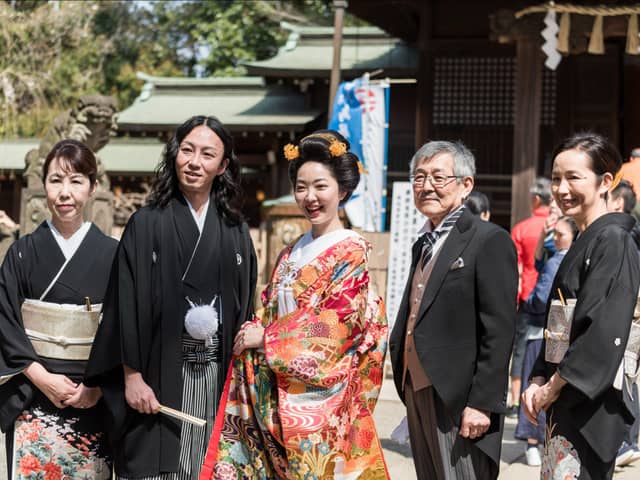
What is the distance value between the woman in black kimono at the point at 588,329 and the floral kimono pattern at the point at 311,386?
2.13ft

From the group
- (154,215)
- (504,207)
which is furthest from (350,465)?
(504,207)

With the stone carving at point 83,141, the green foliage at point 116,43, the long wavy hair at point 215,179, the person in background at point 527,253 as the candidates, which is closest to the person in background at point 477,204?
the person in background at point 527,253

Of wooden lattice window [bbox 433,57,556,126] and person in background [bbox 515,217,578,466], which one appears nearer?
person in background [bbox 515,217,578,466]

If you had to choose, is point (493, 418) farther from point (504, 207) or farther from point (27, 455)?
point (504, 207)

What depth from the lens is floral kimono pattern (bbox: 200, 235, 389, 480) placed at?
323 cm

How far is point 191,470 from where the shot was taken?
3527 millimetres

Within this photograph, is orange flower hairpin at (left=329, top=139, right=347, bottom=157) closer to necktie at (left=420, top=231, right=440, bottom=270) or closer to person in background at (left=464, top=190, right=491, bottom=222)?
necktie at (left=420, top=231, right=440, bottom=270)

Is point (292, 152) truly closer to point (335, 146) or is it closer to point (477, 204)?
point (335, 146)

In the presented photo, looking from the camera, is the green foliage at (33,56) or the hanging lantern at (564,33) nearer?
the hanging lantern at (564,33)

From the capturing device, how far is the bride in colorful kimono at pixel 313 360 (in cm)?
324

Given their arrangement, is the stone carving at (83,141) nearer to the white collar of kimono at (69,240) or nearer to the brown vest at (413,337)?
the white collar of kimono at (69,240)

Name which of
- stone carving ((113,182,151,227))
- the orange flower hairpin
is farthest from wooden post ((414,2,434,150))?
the orange flower hairpin

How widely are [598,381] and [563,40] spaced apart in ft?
27.7

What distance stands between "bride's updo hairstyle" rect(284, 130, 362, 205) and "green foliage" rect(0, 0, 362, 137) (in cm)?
1109
